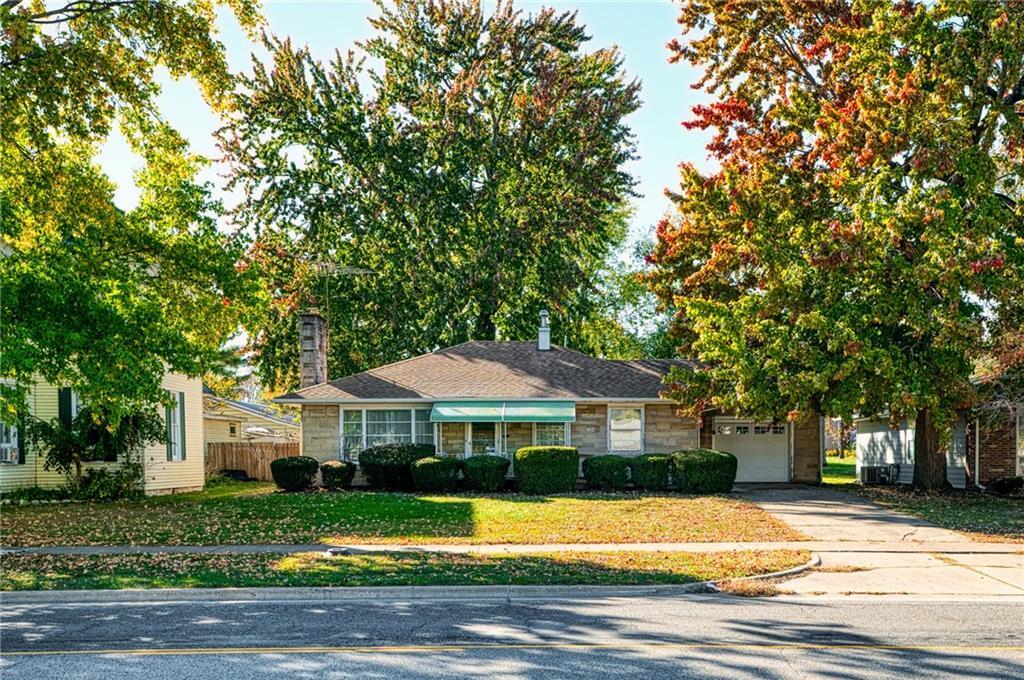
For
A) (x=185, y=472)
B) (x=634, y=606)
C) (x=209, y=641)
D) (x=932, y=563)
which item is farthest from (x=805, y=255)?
(x=185, y=472)

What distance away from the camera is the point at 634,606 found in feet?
32.8

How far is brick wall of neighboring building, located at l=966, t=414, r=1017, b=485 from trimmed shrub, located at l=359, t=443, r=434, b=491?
15.4m

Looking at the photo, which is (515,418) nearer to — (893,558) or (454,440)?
(454,440)

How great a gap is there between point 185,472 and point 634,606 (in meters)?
20.6

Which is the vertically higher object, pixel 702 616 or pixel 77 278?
pixel 77 278

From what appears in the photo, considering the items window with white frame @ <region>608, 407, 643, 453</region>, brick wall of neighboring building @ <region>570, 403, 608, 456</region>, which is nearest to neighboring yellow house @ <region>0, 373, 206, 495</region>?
brick wall of neighboring building @ <region>570, 403, 608, 456</region>

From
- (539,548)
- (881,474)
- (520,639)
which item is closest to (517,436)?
(881,474)

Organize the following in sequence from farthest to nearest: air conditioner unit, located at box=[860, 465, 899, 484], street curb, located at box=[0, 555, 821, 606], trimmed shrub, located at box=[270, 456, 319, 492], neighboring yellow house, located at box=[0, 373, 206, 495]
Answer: air conditioner unit, located at box=[860, 465, 899, 484], trimmed shrub, located at box=[270, 456, 319, 492], neighboring yellow house, located at box=[0, 373, 206, 495], street curb, located at box=[0, 555, 821, 606]

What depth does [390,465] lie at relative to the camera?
24562mm

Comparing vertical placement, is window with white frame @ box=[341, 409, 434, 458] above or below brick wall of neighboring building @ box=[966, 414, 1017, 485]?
above

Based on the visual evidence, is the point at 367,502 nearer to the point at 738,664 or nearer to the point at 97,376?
the point at 97,376

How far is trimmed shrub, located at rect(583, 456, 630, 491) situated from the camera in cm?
2427

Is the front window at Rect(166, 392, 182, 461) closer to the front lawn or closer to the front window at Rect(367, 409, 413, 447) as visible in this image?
the front lawn

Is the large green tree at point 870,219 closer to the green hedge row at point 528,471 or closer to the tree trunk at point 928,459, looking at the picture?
the tree trunk at point 928,459
